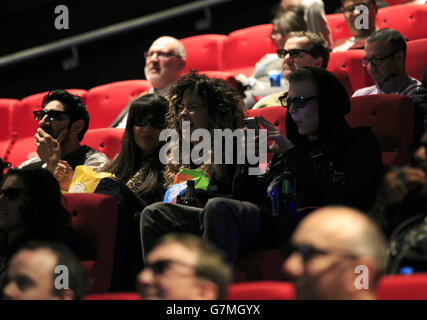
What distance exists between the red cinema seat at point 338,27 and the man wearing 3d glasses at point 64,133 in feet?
3.34

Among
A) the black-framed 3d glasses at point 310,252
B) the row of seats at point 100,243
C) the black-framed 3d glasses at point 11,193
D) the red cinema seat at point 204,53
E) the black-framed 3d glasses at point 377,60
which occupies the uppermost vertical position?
the red cinema seat at point 204,53

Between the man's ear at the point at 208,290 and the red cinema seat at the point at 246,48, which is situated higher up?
the red cinema seat at the point at 246,48

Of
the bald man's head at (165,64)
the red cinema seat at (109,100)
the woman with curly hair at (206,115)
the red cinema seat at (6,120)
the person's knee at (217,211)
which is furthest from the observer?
the red cinema seat at (6,120)

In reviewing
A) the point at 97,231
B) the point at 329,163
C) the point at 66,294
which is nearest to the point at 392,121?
the point at 329,163

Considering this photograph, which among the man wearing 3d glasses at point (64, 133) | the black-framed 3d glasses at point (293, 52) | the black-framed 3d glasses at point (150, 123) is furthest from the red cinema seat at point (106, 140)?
the black-framed 3d glasses at point (293, 52)

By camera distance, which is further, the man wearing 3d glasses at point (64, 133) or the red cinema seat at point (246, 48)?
the red cinema seat at point (246, 48)

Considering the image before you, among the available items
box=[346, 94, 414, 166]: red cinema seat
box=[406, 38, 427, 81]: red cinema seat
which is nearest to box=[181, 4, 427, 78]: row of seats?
box=[406, 38, 427, 81]: red cinema seat

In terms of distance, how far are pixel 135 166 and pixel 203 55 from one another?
41.7 inches

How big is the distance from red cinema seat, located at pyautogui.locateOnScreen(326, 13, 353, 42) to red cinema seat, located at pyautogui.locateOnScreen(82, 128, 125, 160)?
35.6 inches

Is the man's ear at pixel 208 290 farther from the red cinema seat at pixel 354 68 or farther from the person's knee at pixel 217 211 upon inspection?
the red cinema seat at pixel 354 68

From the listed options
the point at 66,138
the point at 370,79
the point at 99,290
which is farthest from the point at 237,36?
the point at 99,290

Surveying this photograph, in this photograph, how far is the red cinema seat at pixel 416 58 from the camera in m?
1.83

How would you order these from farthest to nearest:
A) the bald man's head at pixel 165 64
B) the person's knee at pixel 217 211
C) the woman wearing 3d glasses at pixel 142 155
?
the bald man's head at pixel 165 64
the woman wearing 3d glasses at pixel 142 155
the person's knee at pixel 217 211

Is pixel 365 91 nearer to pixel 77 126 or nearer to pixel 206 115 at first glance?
pixel 206 115
